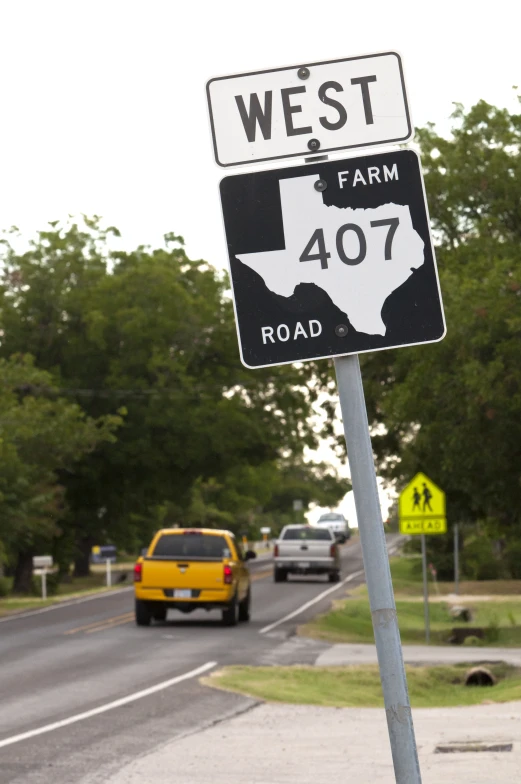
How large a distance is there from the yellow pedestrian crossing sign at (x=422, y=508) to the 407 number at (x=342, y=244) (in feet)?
70.0

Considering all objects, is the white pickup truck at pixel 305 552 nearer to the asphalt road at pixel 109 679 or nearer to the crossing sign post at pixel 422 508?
the asphalt road at pixel 109 679

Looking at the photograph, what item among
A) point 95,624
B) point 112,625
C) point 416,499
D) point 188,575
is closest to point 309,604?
point 95,624

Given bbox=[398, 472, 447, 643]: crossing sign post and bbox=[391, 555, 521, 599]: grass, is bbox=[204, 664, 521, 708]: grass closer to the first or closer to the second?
bbox=[398, 472, 447, 643]: crossing sign post

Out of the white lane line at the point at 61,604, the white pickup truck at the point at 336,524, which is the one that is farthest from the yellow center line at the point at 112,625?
the white pickup truck at the point at 336,524

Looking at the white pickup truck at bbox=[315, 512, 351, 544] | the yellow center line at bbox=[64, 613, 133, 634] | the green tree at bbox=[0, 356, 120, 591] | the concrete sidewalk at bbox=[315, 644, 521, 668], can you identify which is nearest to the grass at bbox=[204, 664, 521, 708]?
the concrete sidewalk at bbox=[315, 644, 521, 668]

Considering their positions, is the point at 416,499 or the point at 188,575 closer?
the point at 416,499

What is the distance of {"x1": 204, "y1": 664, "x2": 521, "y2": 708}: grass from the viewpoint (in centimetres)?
1598

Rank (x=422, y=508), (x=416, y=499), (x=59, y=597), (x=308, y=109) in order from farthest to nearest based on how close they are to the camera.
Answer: (x=59, y=597) → (x=416, y=499) → (x=422, y=508) → (x=308, y=109)

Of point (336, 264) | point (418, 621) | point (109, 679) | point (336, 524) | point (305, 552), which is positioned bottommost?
point (109, 679)

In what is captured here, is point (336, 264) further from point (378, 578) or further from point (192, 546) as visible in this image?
point (192, 546)

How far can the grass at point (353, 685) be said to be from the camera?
1598cm

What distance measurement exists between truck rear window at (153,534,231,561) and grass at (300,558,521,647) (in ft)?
7.32

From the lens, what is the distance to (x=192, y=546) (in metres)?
28.6

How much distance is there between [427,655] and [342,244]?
59.5 ft
